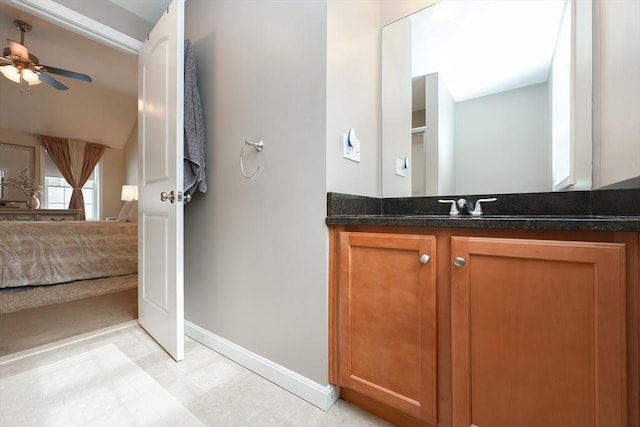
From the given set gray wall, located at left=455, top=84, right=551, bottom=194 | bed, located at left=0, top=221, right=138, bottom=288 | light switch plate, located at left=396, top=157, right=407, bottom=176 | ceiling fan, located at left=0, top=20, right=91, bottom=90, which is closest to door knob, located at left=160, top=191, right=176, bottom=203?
light switch plate, located at left=396, top=157, right=407, bottom=176

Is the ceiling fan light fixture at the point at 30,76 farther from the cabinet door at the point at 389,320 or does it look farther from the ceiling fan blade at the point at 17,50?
the cabinet door at the point at 389,320

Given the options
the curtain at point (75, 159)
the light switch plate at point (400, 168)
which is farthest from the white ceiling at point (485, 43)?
the curtain at point (75, 159)

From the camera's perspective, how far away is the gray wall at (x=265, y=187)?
3.98 ft

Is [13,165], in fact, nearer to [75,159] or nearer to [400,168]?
[75,159]

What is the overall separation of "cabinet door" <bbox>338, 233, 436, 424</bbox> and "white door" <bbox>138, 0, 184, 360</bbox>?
992mm

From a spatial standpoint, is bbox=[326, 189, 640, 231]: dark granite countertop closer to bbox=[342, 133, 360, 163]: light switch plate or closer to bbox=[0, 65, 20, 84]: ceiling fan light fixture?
bbox=[342, 133, 360, 163]: light switch plate

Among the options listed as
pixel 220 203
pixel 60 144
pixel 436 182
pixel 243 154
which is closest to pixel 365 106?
pixel 436 182

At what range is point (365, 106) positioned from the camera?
1477 millimetres

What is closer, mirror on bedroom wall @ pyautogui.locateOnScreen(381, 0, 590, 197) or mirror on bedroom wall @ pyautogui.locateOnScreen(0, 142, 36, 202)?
mirror on bedroom wall @ pyautogui.locateOnScreen(381, 0, 590, 197)

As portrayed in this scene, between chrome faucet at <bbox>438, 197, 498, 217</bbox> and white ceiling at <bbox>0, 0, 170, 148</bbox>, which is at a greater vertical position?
white ceiling at <bbox>0, 0, 170, 148</bbox>

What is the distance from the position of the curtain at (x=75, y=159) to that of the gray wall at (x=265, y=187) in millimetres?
6036

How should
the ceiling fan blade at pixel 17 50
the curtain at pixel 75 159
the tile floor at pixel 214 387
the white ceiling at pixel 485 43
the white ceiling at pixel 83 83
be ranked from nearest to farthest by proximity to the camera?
the tile floor at pixel 214 387, the white ceiling at pixel 485 43, the white ceiling at pixel 83 83, the ceiling fan blade at pixel 17 50, the curtain at pixel 75 159

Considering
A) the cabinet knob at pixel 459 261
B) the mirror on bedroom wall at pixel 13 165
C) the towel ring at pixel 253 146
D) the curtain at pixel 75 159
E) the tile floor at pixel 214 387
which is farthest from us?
the curtain at pixel 75 159

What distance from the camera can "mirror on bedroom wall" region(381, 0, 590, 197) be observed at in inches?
46.7
